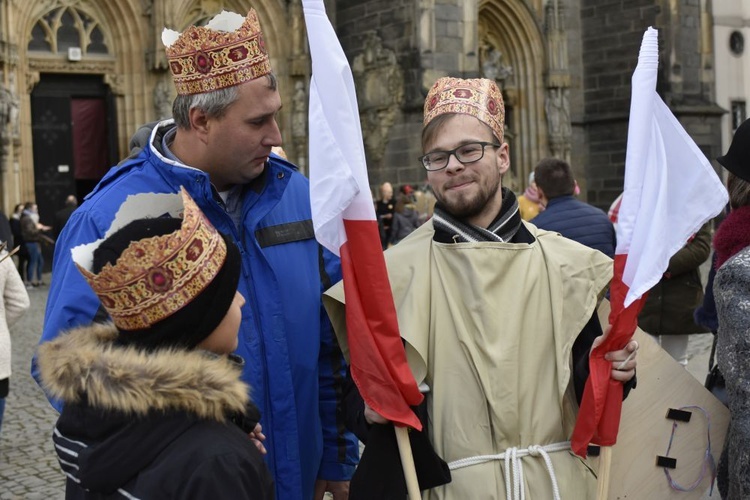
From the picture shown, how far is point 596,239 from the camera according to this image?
16.5ft

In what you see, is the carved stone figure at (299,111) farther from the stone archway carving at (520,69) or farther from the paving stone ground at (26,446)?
the paving stone ground at (26,446)

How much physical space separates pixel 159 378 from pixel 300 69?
1693cm

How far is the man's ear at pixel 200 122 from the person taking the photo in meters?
2.39

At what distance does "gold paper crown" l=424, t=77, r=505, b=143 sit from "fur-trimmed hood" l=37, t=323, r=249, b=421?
1.03 metres

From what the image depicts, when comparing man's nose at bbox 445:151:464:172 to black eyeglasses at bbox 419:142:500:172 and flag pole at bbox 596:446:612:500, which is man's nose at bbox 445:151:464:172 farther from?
flag pole at bbox 596:446:612:500

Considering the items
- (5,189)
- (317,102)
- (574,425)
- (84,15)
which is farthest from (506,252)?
(84,15)

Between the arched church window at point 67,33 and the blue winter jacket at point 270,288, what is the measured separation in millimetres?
15047

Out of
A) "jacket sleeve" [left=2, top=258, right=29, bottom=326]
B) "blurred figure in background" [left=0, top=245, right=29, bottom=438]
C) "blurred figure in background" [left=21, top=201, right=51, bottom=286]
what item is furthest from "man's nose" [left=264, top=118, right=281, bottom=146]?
"blurred figure in background" [left=21, top=201, right=51, bottom=286]

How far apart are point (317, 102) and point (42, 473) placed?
4041 millimetres

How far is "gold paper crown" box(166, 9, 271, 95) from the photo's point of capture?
2.37 metres

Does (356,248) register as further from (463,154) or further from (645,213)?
(645,213)

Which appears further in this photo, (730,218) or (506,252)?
(730,218)

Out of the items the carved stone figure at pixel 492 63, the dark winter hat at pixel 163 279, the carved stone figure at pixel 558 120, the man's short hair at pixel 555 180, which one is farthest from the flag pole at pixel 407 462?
the carved stone figure at pixel 558 120

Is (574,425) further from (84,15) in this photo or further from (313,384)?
(84,15)
